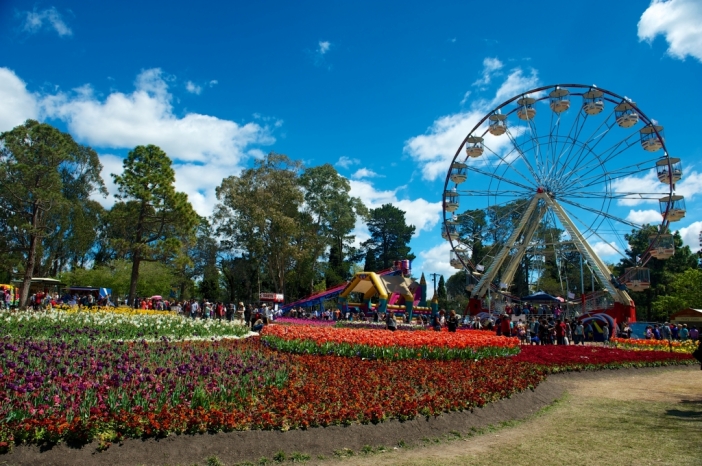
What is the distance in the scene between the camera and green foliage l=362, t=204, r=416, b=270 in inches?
3078

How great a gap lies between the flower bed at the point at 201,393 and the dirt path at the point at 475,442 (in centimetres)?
17

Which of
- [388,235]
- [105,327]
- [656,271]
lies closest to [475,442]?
[105,327]

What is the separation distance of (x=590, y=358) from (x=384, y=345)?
6685 mm

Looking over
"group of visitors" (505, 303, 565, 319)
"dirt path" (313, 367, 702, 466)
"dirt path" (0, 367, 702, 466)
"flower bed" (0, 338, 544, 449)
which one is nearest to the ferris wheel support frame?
"group of visitors" (505, 303, 565, 319)

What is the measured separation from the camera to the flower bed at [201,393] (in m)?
5.87

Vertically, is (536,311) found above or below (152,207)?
below

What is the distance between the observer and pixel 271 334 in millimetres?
15750

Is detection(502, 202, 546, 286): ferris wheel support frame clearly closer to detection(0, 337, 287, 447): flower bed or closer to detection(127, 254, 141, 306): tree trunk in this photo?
detection(127, 254, 141, 306): tree trunk

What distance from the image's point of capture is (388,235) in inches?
3157

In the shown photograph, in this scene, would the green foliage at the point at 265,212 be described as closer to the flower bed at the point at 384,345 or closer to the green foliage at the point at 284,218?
the green foliage at the point at 284,218

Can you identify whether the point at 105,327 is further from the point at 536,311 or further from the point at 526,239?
the point at 536,311

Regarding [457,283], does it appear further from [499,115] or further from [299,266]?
[499,115]

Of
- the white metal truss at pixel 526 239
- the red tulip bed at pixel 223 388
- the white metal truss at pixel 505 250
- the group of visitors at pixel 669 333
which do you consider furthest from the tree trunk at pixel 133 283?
the group of visitors at pixel 669 333

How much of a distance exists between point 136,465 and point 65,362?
13.6 ft
